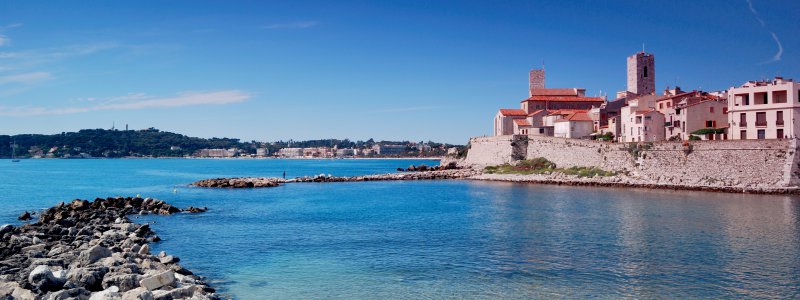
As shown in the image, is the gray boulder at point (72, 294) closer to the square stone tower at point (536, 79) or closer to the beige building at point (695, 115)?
the beige building at point (695, 115)

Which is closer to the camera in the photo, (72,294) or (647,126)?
(72,294)

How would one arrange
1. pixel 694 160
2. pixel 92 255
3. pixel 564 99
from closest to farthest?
1. pixel 92 255
2. pixel 694 160
3. pixel 564 99

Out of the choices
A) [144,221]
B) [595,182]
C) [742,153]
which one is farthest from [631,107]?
[144,221]

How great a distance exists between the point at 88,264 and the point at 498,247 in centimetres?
1186

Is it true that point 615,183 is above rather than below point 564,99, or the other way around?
below

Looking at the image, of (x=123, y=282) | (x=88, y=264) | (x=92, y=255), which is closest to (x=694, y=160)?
(x=92, y=255)

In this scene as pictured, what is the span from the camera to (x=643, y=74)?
240 feet

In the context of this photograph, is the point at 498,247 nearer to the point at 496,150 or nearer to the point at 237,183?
the point at 237,183

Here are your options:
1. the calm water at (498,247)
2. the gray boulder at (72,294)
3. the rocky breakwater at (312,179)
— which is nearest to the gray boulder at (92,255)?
the calm water at (498,247)

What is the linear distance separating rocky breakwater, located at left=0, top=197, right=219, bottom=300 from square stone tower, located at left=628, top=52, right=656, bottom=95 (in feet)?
215

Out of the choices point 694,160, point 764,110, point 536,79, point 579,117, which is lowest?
point 694,160

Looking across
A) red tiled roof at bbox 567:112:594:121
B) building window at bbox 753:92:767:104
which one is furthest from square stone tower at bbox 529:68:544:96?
building window at bbox 753:92:767:104

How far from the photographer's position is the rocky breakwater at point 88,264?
10.7m

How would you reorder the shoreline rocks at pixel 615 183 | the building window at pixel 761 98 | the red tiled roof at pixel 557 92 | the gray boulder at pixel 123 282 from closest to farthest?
the gray boulder at pixel 123 282
the shoreline rocks at pixel 615 183
the building window at pixel 761 98
the red tiled roof at pixel 557 92
